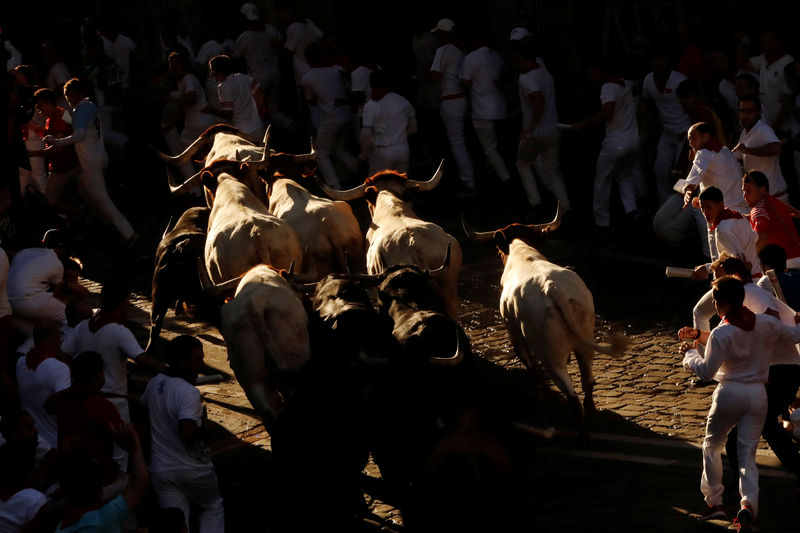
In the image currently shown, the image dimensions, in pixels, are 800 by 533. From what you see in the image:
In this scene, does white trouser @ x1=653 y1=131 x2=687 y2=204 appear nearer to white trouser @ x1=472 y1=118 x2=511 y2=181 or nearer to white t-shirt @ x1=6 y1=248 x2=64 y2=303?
white trouser @ x1=472 y1=118 x2=511 y2=181

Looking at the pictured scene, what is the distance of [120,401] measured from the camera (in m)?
10.4

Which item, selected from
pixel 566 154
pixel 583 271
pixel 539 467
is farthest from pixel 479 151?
pixel 539 467

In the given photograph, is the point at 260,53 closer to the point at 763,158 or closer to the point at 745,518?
the point at 763,158

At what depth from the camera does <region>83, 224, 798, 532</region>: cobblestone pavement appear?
9.93m

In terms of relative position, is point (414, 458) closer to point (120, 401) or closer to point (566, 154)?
point (120, 401)

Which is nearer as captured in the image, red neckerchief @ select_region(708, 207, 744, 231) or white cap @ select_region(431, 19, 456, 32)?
red neckerchief @ select_region(708, 207, 744, 231)

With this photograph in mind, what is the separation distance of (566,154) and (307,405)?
10.8 metres

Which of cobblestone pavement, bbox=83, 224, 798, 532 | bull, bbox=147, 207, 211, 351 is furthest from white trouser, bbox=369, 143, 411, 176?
bull, bbox=147, 207, 211, 351

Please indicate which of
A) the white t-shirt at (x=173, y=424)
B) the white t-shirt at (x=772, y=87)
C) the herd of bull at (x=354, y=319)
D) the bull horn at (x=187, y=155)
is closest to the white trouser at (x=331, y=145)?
the bull horn at (x=187, y=155)

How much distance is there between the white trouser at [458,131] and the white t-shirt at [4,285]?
360 inches

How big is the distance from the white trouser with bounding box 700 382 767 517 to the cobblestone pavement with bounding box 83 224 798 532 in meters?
0.42

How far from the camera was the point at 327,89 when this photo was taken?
64.0 ft

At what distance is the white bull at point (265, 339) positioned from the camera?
10906 millimetres

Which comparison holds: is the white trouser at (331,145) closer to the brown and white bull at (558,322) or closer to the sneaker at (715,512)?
the brown and white bull at (558,322)
